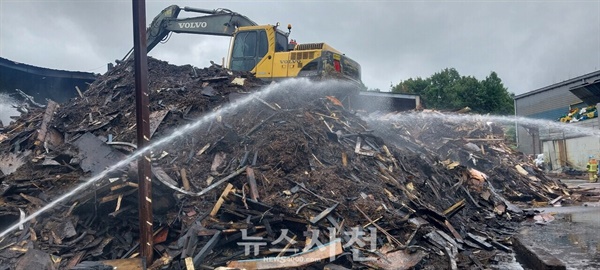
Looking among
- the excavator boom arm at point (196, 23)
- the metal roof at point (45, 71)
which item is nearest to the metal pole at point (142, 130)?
the excavator boom arm at point (196, 23)

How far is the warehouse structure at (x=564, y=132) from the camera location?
76.6ft

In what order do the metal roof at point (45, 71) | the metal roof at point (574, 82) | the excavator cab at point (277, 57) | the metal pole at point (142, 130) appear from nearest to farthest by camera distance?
the metal pole at point (142, 130)
the excavator cab at point (277, 57)
the metal roof at point (45, 71)
the metal roof at point (574, 82)

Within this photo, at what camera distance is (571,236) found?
7.58 m

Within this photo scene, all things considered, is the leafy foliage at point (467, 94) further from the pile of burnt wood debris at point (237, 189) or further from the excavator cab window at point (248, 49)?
the pile of burnt wood debris at point (237, 189)

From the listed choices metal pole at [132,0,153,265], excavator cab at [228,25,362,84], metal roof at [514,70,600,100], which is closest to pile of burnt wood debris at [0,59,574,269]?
A: metal pole at [132,0,153,265]

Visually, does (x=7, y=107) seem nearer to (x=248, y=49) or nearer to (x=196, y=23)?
(x=196, y=23)

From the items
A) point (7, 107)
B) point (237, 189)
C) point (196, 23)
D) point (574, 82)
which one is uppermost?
point (574, 82)

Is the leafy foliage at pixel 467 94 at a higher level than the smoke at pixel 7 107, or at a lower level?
higher

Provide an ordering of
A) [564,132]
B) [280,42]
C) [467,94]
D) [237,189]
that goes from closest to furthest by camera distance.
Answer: [237,189]
[280,42]
[564,132]
[467,94]

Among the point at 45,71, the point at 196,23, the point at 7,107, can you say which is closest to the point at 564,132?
the point at 196,23

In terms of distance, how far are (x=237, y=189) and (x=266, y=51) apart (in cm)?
713

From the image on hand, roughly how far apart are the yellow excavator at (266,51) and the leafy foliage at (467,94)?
33.0 meters

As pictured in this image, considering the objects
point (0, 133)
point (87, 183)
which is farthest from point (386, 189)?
point (0, 133)

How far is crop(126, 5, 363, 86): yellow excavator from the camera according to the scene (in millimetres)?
12414
